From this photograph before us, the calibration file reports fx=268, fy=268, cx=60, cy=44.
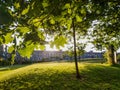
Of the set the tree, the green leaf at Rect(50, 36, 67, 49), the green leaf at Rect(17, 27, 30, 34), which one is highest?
the tree

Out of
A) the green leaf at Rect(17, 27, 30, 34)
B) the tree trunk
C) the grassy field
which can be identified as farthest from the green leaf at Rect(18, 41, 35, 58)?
the tree trunk

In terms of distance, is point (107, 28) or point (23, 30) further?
point (107, 28)

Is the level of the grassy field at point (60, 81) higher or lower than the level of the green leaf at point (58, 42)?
lower

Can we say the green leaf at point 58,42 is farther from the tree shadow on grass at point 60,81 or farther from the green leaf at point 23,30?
the tree shadow on grass at point 60,81

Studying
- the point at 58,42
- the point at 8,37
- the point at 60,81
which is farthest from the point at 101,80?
the point at 8,37

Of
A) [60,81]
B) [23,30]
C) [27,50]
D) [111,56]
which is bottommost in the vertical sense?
[60,81]

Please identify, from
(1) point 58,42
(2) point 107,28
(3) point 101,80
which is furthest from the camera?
(3) point 101,80

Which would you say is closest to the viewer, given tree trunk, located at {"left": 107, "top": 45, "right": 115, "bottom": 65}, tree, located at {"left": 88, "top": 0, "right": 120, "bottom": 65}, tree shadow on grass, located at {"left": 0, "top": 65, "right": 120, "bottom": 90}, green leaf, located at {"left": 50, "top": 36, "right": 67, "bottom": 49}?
green leaf, located at {"left": 50, "top": 36, "right": 67, "bottom": 49}

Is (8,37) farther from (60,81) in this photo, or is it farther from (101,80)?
(101,80)

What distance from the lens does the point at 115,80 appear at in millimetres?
21562

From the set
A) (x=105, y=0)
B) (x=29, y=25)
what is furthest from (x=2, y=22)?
(x=105, y=0)

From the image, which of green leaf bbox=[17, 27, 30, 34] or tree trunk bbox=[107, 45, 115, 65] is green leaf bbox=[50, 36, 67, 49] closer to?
green leaf bbox=[17, 27, 30, 34]

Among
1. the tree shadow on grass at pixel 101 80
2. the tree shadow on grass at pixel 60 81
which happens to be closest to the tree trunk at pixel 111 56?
the tree shadow on grass at pixel 101 80

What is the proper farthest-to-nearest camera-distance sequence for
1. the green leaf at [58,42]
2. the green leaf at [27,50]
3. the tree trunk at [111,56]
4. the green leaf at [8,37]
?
the tree trunk at [111,56] < the green leaf at [58,42] < the green leaf at [27,50] < the green leaf at [8,37]
